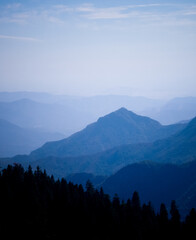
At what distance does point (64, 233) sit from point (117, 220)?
1075 cm

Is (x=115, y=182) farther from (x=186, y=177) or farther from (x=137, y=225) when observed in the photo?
(x=137, y=225)

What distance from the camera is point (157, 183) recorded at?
5891 inches

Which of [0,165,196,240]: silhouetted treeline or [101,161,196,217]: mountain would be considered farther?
[101,161,196,217]: mountain

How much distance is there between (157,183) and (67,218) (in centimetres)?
10995

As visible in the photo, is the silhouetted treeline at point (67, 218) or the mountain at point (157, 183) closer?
the silhouetted treeline at point (67, 218)

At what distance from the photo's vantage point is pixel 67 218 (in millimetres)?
47031

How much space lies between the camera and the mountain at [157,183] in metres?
134

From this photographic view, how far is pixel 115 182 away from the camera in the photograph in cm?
16138

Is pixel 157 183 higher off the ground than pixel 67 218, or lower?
lower

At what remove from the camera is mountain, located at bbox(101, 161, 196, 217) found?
133625 mm

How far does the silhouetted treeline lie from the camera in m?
40.9

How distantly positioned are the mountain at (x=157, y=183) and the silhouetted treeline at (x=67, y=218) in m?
74.6

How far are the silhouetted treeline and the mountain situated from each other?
245 ft

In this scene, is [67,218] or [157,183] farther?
[157,183]
